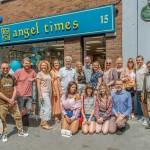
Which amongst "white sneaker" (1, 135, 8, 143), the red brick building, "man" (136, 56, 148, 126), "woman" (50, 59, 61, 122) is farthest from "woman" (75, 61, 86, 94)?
"white sneaker" (1, 135, 8, 143)

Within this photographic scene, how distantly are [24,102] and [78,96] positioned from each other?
1.30 meters

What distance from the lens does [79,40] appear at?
Answer: 8.51 metres

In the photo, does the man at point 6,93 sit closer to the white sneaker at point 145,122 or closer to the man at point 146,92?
the man at point 146,92

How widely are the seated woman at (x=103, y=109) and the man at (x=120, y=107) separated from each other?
137 mm

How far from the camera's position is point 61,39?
9.08 meters

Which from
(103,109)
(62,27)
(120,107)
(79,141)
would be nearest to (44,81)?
(103,109)

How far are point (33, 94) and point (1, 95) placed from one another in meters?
1.43

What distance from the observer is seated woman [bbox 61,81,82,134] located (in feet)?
18.4

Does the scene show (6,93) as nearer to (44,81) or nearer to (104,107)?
(44,81)

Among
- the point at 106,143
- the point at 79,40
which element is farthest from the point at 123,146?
the point at 79,40

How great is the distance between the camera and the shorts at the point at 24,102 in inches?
230

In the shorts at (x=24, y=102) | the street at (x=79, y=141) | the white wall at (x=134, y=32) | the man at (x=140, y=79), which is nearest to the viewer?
the street at (x=79, y=141)

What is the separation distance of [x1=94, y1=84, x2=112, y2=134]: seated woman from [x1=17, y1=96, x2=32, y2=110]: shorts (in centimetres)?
159

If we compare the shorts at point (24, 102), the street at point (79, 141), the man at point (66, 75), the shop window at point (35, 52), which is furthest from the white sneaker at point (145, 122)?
the shop window at point (35, 52)
